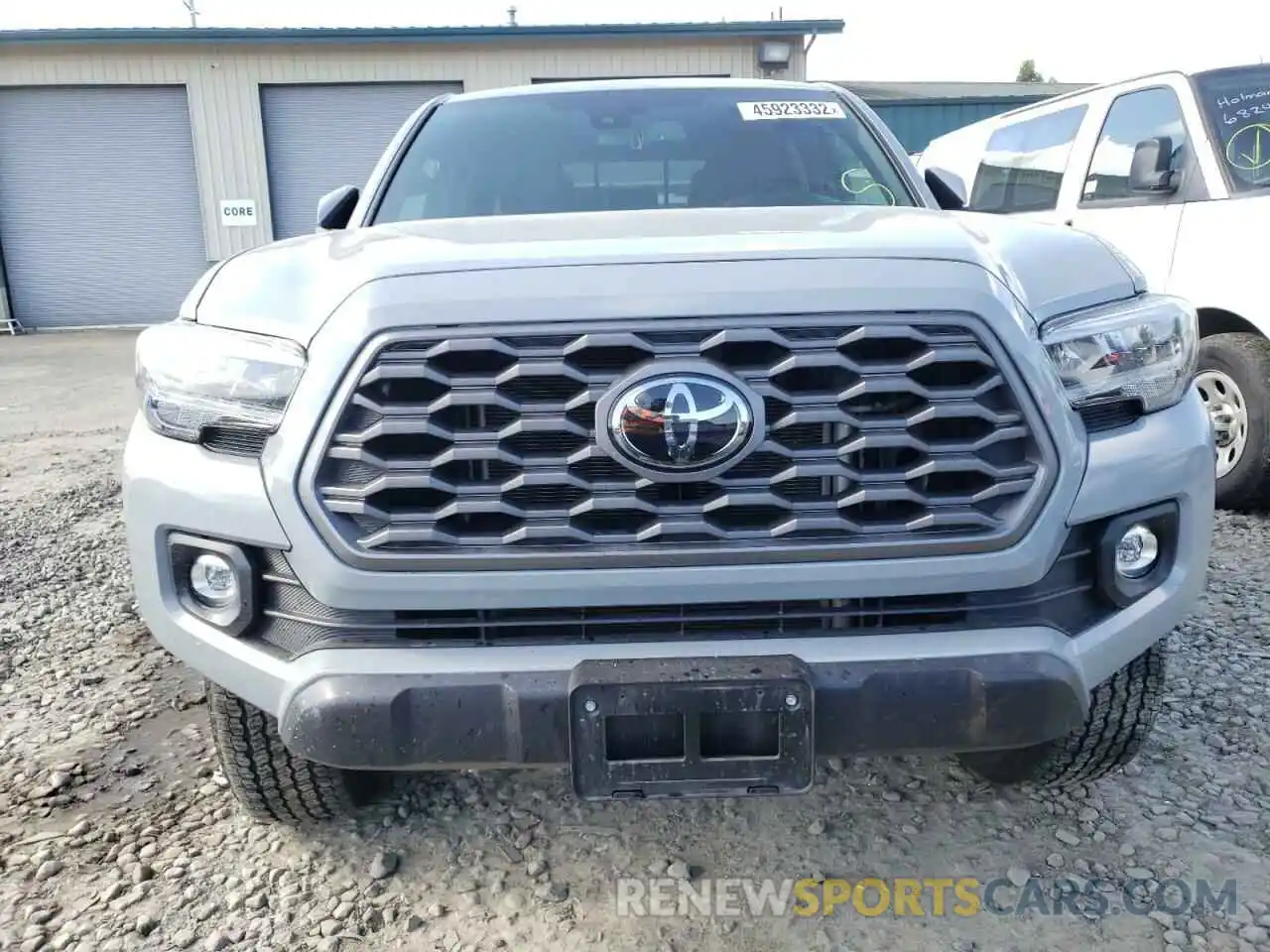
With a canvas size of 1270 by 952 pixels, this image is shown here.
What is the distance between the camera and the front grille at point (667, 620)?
1783 millimetres

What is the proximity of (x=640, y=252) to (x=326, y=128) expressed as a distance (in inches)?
615

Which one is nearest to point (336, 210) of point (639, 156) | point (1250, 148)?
point (639, 156)

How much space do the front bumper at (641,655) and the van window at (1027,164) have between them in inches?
183

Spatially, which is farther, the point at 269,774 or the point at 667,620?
the point at 269,774

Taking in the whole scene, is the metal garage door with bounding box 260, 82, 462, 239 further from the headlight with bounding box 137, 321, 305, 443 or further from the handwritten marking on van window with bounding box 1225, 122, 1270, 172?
the headlight with bounding box 137, 321, 305, 443

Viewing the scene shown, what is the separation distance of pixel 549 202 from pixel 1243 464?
3.61m

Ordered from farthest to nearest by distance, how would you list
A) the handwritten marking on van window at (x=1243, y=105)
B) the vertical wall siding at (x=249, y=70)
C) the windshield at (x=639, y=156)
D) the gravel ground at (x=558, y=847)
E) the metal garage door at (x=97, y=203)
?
the metal garage door at (x=97, y=203) < the vertical wall siding at (x=249, y=70) < the handwritten marking on van window at (x=1243, y=105) < the windshield at (x=639, y=156) < the gravel ground at (x=558, y=847)

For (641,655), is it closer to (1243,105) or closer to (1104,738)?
(1104,738)

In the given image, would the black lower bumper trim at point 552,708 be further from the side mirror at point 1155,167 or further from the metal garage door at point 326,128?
the metal garage door at point 326,128

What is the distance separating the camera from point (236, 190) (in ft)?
51.0

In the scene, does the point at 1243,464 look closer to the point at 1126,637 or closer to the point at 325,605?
the point at 1126,637

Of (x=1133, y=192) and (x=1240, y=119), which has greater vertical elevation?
(x=1240, y=119)

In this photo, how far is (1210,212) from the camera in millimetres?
4520

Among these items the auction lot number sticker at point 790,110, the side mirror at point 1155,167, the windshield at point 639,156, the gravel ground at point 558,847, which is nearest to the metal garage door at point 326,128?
the side mirror at point 1155,167
